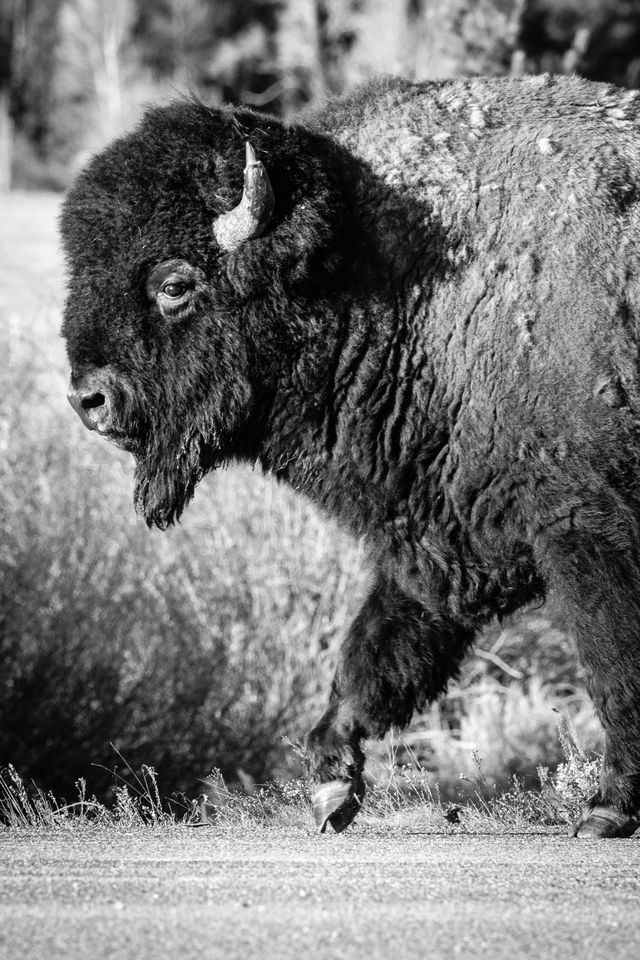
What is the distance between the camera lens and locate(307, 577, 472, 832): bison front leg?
5051 mm

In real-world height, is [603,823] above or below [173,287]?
below

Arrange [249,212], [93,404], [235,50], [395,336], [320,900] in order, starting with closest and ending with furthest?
1. [320,900]
2. [249,212]
3. [93,404]
4. [395,336]
5. [235,50]

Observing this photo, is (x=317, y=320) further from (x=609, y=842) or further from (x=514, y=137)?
(x=609, y=842)

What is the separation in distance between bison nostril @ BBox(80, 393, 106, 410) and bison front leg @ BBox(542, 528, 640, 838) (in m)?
1.92

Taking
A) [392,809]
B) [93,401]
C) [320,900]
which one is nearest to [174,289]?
[93,401]

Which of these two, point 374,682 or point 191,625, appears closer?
point 374,682

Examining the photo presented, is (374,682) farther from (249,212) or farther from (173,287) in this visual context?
(249,212)

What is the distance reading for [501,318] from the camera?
5.09 metres

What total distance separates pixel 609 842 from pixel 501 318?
1994 mm

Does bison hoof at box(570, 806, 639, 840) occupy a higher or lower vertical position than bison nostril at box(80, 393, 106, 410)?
lower

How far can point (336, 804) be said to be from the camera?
4.97 metres

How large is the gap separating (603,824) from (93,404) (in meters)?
2.54

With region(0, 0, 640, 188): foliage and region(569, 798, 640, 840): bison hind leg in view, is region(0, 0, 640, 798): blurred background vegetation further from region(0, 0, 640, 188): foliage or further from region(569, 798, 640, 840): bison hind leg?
region(569, 798, 640, 840): bison hind leg

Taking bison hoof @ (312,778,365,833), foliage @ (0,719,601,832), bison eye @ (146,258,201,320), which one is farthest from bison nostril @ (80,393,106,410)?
bison hoof @ (312,778,365,833)
